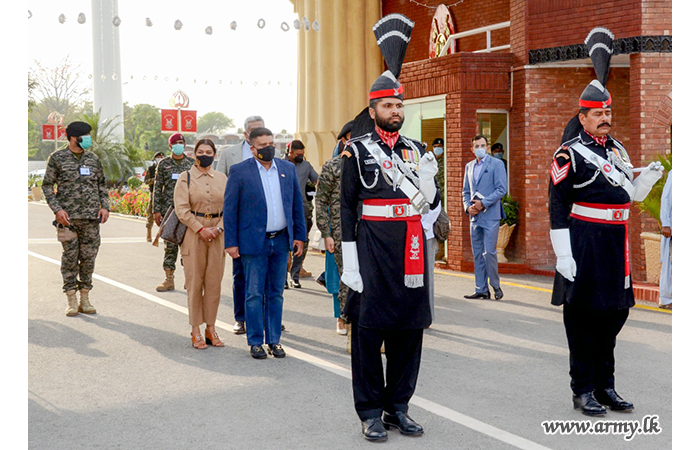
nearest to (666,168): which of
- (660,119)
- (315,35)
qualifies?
(660,119)

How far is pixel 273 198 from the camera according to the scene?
26.5 feet

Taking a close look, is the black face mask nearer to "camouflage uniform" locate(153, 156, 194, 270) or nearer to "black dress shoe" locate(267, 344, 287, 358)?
"black dress shoe" locate(267, 344, 287, 358)

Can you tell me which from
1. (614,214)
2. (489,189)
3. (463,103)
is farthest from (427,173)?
(463,103)

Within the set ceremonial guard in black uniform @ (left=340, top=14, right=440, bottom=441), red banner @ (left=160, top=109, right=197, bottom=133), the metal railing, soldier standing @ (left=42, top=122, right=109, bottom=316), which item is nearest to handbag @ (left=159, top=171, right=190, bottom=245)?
soldier standing @ (left=42, top=122, right=109, bottom=316)

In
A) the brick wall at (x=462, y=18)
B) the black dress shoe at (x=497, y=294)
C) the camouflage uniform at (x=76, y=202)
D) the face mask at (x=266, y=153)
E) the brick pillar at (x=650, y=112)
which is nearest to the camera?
the face mask at (x=266, y=153)

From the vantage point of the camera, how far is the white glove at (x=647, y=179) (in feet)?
19.8

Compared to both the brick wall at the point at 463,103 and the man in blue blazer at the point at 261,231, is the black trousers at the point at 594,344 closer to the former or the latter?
the man in blue blazer at the point at 261,231

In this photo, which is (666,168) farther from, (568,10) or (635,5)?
(568,10)

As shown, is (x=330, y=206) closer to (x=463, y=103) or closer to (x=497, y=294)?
(x=497, y=294)

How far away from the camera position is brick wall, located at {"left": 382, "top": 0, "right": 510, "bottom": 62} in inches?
681

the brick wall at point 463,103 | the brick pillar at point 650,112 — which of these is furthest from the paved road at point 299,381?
the brick wall at point 463,103

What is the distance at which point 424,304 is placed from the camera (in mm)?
5602

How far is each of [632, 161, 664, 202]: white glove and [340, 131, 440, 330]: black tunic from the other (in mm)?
1659

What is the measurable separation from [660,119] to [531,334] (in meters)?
4.92
